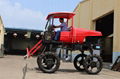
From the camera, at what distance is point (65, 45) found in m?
11.3

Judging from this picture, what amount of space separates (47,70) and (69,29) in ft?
6.27

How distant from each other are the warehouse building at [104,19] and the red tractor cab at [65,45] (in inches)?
217

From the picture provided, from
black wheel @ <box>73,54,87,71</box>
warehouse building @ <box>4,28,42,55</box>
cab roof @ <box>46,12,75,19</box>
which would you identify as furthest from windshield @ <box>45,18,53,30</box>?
warehouse building @ <box>4,28,42,55</box>

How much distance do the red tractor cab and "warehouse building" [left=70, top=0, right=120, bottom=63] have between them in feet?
18.1

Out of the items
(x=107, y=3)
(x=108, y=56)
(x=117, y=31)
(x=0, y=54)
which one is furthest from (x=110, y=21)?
(x=0, y=54)

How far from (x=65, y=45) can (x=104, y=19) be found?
13.0 m

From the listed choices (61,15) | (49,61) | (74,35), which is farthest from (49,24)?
(49,61)

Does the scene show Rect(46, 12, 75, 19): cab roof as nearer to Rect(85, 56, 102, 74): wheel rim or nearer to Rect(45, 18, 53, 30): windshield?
Rect(45, 18, 53, 30): windshield

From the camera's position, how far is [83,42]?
36.9 ft

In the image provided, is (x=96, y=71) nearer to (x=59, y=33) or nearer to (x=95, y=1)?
(x=59, y=33)

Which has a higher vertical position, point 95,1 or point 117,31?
point 95,1

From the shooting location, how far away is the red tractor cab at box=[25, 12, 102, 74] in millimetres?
10586

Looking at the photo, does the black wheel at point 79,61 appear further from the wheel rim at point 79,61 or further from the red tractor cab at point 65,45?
the red tractor cab at point 65,45

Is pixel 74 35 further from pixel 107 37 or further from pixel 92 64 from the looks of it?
pixel 107 37
